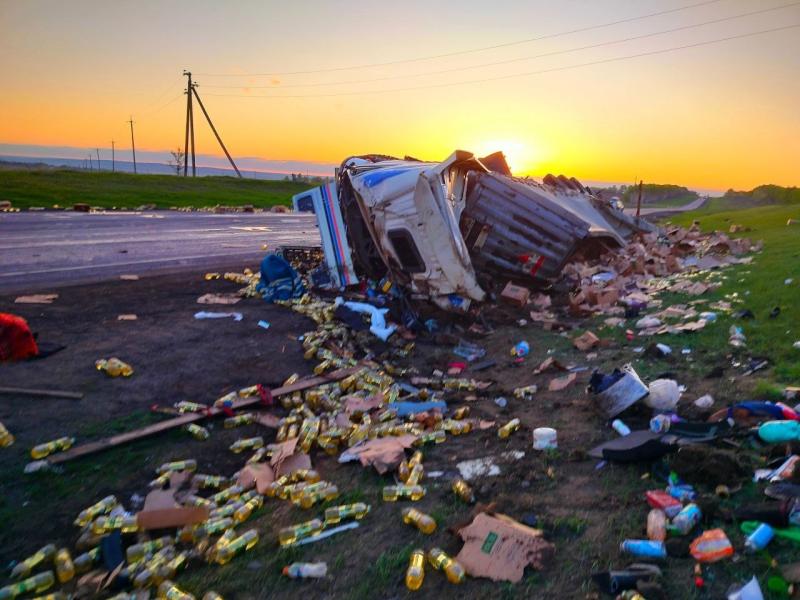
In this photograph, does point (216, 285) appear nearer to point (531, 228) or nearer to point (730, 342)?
point (531, 228)

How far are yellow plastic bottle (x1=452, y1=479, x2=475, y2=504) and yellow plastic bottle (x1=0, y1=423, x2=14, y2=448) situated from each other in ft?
10.4

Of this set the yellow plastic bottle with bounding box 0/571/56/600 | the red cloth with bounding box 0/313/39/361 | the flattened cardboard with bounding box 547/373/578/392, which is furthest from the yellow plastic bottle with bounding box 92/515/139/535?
the flattened cardboard with bounding box 547/373/578/392

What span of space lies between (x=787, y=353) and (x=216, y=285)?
25.8ft

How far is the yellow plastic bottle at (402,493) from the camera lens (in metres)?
3.48

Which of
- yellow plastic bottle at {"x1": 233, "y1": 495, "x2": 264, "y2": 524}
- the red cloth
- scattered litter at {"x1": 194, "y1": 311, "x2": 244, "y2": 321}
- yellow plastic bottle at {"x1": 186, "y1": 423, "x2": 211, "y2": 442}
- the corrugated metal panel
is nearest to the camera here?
yellow plastic bottle at {"x1": 233, "y1": 495, "x2": 264, "y2": 524}

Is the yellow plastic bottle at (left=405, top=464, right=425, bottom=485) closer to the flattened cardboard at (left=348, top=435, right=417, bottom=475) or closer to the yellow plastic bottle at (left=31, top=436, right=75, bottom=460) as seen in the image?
the flattened cardboard at (left=348, top=435, right=417, bottom=475)

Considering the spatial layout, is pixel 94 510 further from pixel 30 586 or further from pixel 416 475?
pixel 416 475

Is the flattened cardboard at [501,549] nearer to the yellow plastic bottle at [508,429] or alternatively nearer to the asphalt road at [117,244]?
the yellow plastic bottle at [508,429]

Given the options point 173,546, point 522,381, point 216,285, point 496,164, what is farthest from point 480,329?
point 496,164

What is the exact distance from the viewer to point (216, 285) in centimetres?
933

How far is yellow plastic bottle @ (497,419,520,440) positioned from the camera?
4.31m

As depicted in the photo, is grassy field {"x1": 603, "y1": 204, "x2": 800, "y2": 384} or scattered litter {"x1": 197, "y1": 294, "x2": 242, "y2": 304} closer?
grassy field {"x1": 603, "y1": 204, "x2": 800, "y2": 384}

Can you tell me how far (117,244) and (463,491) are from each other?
1170 cm

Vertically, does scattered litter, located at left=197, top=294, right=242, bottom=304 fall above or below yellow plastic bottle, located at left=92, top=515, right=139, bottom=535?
above
